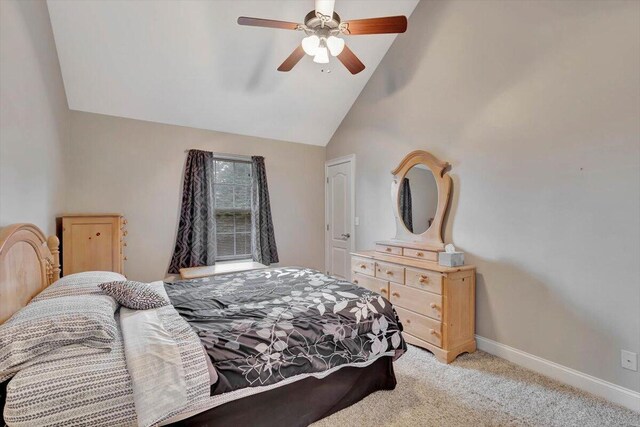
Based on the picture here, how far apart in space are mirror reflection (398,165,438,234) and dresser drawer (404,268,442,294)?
0.62 metres

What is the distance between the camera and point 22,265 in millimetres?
1679

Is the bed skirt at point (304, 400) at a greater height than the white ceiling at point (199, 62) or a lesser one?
lesser

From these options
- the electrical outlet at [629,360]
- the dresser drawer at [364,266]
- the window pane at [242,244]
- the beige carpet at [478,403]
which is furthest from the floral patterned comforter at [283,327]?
the window pane at [242,244]

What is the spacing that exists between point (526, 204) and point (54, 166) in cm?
421

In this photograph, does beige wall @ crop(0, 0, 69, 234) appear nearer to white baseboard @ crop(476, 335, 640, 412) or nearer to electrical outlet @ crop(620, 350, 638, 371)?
white baseboard @ crop(476, 335, 640, 412)

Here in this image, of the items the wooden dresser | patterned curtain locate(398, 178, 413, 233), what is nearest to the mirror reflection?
patterned curtain locate(398, 178, 413, 233)

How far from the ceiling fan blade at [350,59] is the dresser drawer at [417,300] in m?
2.14

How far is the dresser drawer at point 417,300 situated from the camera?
102 inches

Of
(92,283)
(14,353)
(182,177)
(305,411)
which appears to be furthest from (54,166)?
(305,411)

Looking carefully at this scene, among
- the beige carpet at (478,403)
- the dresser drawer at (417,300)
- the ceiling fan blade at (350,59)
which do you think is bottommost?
the beige carpet at (478,403)

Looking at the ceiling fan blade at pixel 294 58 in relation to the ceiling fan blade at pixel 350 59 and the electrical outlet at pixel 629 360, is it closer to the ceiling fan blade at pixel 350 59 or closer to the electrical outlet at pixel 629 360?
the ceiling fan blade at pixel 350 59

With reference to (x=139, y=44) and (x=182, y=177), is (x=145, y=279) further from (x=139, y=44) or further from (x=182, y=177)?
(x=139, y=44)

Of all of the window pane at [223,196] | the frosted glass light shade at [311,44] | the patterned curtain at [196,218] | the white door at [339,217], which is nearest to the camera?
the frosted glass light shade at [311,44]

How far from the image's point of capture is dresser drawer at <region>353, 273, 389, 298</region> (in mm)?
3092
